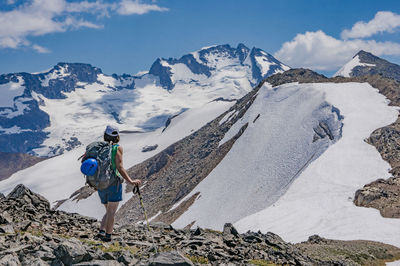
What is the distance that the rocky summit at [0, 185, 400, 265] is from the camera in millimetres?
9078

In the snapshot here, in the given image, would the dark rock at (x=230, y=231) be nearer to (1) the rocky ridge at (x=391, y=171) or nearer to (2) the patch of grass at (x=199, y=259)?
(2) the patch of grass at (x=199, y=259)

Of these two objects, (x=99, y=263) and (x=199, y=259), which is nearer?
(x=99, y=263)

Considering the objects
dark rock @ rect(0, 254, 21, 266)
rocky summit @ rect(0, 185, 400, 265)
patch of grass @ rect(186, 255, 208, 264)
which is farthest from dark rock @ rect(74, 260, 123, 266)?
patch of grass @ rect(186, 255, 208, 264)

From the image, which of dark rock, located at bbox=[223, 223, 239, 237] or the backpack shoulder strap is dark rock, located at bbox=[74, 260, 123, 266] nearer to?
the backpack shoulder strap

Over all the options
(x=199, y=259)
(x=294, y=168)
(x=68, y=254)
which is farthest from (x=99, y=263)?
(x=294, y=168)

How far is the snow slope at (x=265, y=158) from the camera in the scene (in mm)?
58688

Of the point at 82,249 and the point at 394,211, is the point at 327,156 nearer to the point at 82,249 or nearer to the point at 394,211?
the point at 394,211

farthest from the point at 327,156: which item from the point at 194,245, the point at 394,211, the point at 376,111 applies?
the point at 194,245

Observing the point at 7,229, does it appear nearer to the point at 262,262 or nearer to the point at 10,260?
the point at 10,260

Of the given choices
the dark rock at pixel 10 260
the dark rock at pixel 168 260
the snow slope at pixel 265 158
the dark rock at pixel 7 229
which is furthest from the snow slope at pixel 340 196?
the dark rock at pixel 10 260

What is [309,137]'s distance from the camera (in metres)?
67.9

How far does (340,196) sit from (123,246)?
3587 centimetres

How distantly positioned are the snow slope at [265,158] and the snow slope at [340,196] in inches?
137

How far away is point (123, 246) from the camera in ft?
41.9
